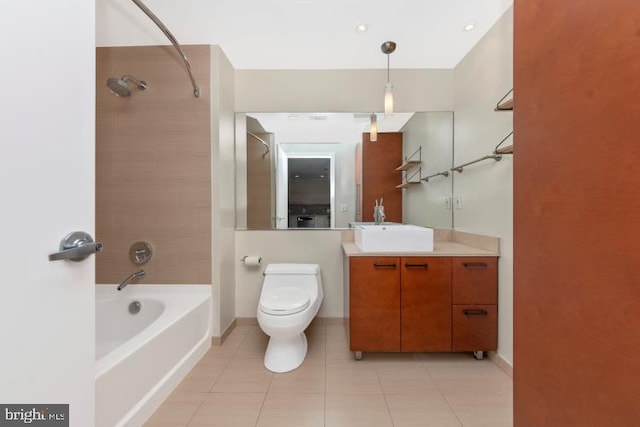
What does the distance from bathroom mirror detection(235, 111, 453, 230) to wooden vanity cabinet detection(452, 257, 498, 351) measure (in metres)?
0.71

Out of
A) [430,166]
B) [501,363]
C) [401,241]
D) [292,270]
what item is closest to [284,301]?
[292,270]

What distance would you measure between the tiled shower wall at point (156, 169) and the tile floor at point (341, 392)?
731mm

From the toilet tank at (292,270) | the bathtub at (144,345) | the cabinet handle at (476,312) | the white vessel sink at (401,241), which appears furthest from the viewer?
the toilet tank at (292,270)

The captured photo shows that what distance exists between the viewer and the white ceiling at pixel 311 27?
1.70m

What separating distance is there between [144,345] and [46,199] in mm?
986

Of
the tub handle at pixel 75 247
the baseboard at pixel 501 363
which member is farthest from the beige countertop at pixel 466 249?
the tub handle at pixel 75 247

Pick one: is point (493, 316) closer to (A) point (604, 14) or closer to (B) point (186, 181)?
(A) point (604, 14)

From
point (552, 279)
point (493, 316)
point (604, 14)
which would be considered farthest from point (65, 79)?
point (493, 316)

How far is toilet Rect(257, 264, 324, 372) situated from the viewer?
1.74 m

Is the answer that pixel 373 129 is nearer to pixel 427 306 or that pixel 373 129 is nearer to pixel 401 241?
pixel 401 241

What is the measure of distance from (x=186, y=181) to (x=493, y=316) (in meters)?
2.37

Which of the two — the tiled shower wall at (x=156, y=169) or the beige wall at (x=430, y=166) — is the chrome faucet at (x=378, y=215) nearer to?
the beige wall at (x=430, y=166)

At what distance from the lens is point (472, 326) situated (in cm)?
183

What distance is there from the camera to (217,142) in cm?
213
